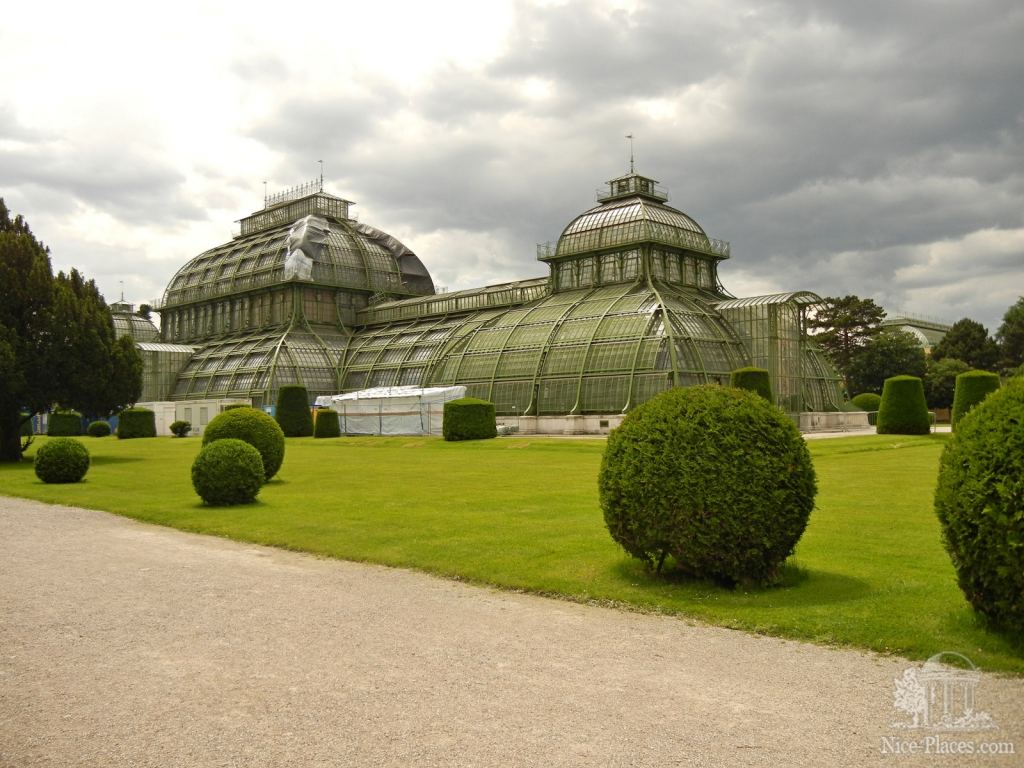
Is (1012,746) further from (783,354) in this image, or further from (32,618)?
(783,354)

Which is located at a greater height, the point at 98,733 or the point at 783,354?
the point at 783,354

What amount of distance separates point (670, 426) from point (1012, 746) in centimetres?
529

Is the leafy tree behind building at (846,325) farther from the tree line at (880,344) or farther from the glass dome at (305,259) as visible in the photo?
the glass dome at (305,259)

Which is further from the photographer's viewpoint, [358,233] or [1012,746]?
[358,233]

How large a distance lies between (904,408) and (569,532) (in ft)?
116

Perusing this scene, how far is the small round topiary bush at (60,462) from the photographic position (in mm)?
25656

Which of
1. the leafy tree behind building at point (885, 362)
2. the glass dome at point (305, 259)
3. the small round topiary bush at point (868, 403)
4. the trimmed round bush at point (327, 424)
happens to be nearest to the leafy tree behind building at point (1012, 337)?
the leafy tree behind building at point (885, 362)

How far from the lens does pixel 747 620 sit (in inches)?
345

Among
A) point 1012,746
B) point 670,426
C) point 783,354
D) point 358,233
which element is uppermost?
point 358,233

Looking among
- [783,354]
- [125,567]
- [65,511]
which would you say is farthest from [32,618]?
[783,354]

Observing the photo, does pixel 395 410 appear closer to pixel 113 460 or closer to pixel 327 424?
pixel 327 424

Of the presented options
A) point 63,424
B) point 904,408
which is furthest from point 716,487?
point 63,424

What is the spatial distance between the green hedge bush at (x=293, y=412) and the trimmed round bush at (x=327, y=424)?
9.87 feet

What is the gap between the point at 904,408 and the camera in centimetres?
4372
